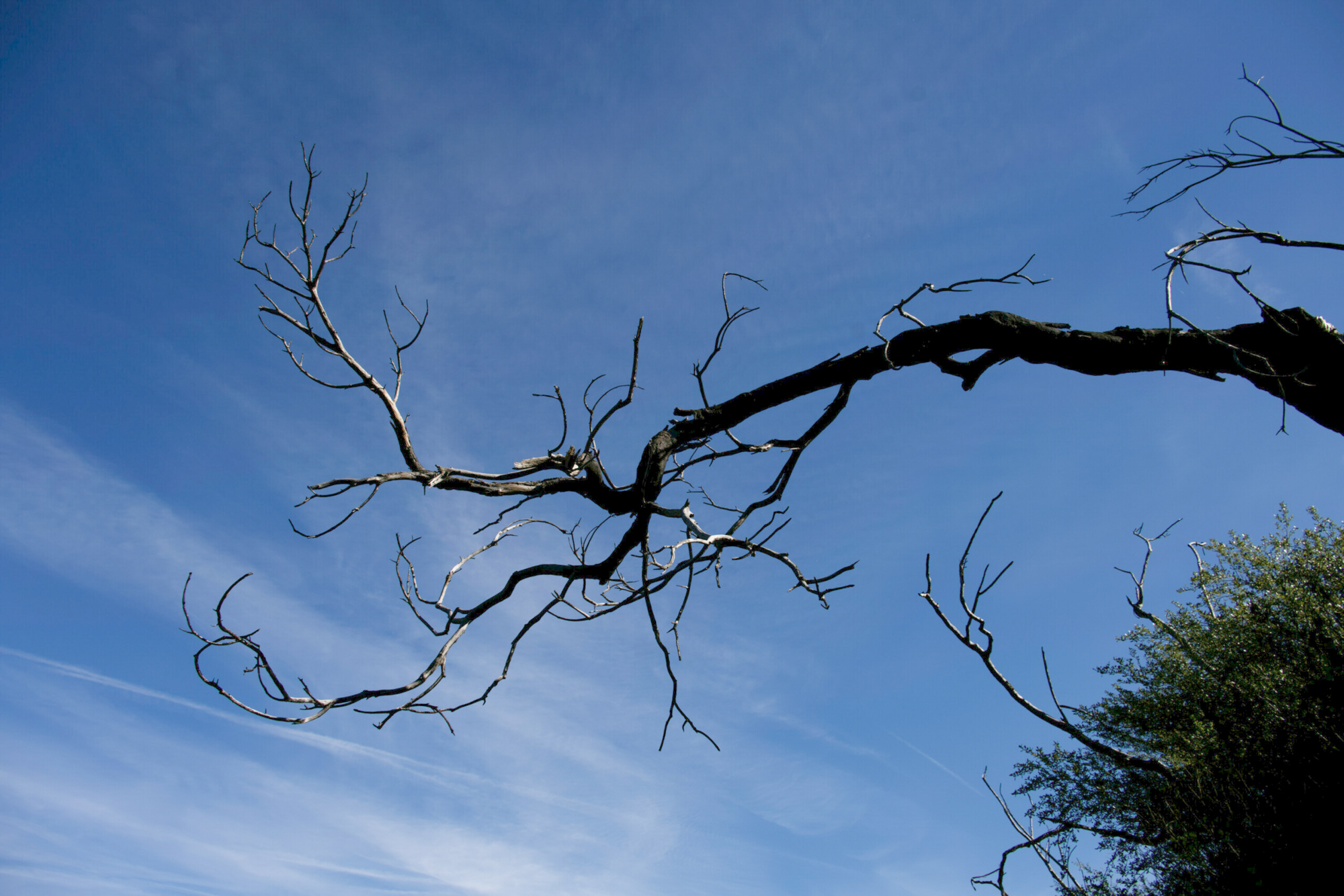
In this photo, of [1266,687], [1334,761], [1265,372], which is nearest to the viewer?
[1265,372]

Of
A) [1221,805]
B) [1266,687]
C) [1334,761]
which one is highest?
[1266,687]

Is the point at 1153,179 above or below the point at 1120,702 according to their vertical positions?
below

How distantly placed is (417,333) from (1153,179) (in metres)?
3.13

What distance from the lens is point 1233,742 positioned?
762 cm

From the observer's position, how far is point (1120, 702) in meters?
11.3

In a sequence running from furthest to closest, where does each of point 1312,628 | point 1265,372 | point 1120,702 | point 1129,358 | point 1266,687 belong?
point 1120,702 → point 1312,628 → point 1266,687 → point 1129,358 → point 1265,372

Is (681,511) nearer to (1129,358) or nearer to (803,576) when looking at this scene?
(803,576)

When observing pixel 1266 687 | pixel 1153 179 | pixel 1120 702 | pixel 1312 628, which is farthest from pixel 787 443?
pixel 1120 702

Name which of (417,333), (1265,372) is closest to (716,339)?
(417,333)

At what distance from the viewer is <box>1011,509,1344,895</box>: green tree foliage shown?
5.54 meters

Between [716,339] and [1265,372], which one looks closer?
[1265,372]

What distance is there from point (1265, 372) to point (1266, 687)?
819 cm

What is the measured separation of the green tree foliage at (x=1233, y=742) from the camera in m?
5.54

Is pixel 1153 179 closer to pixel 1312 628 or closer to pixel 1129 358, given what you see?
pixel 1129 358
